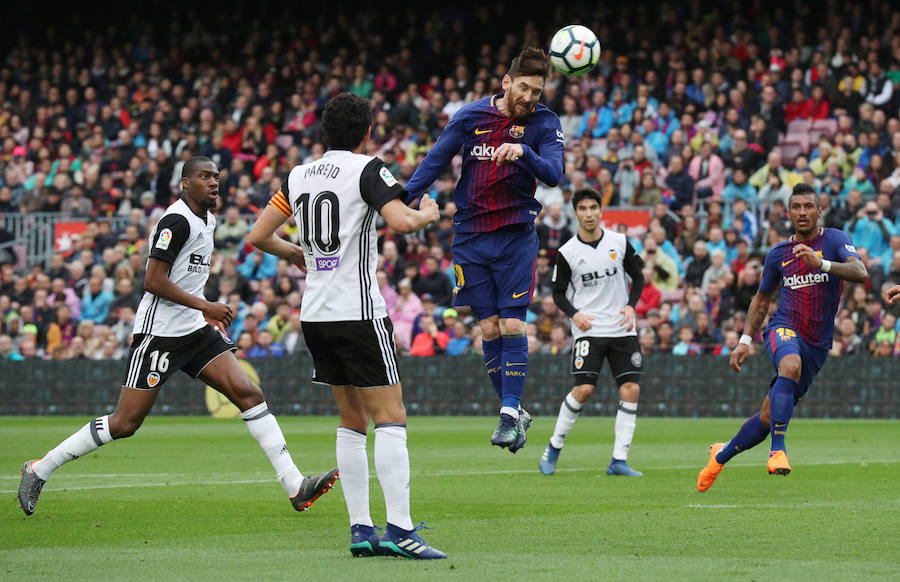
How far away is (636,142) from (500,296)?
1490 centimetres

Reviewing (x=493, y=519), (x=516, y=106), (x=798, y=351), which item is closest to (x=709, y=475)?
(x=798, y=351)

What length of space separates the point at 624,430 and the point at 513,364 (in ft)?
10.7

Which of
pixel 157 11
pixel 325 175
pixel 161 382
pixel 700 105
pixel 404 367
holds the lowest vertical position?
pixel 404 367

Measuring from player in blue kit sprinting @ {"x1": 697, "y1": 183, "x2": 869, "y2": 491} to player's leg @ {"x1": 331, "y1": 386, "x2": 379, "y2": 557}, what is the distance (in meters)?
3.75

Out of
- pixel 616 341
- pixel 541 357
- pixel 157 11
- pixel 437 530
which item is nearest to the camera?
pixel 437 530

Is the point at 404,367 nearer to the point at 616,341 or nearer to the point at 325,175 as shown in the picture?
the point at 616,341

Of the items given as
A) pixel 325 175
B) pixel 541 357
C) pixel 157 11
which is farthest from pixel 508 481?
pixel 157 11

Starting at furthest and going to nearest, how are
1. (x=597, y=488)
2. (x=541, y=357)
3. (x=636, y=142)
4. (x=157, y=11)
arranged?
(x=157, y=11) < (x=636, y=142) < (x=541, y=357) < (x=597, y=488)

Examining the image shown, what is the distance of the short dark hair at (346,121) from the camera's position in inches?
275

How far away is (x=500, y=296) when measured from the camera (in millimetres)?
9383

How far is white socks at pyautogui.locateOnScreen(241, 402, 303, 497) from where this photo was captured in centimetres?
896

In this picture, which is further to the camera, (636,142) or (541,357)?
(636,142)

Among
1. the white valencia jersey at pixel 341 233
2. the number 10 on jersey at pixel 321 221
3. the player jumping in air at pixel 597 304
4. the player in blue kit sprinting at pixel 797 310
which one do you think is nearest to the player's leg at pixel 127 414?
the white valencia jersey at pixel 341 233

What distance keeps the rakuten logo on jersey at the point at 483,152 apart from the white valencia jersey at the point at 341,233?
2.21 m
